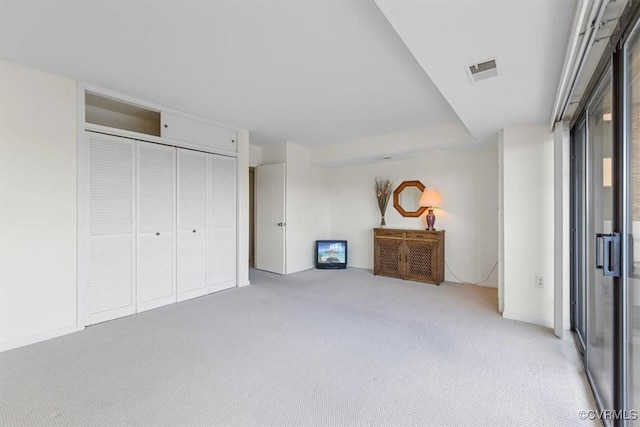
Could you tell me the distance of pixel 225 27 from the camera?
187 centimetres

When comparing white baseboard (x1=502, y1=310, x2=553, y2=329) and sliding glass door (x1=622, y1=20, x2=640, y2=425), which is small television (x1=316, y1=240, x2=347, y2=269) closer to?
white baseboard (x1=502, y1=310, x2=553, y2=329)

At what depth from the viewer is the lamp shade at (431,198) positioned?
15.0ft

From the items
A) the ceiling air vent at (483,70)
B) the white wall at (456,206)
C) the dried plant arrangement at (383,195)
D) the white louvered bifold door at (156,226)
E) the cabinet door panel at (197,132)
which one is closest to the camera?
the ceiling air vent at (483,70)

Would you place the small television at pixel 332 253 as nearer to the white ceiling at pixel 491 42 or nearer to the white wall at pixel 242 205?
the white wall at pixel 242 205

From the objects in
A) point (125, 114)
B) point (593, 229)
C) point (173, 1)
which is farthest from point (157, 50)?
point (593, 229)

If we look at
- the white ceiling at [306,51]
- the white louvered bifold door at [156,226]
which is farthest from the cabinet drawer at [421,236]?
the white louvered bifold door at [156,226]

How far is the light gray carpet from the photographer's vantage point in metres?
1.58

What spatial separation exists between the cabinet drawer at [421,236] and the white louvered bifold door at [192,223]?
311cm

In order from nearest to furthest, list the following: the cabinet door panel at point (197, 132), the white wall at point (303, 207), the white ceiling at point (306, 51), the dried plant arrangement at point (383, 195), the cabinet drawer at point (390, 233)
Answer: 1. the white ceiling at point (306, 51)
2. the cabinet door panel at point (197, 132)
3. the cabinet drawer at point (390, 233)
4. the white wall at point (303, 207)
5. the dried plant arrangement at point (383, 195)

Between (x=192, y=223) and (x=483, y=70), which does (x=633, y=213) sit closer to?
(x=483, y=70)

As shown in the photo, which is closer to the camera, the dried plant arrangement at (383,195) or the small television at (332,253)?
the dried plant arrangement at (383,195)

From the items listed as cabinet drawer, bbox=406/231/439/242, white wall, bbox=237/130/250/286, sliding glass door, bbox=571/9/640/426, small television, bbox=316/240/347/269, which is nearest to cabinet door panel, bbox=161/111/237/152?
white wall, bbox=237/130/250/286

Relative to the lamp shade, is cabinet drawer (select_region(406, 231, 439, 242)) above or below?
below

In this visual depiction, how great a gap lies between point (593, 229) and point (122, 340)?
3.80m
